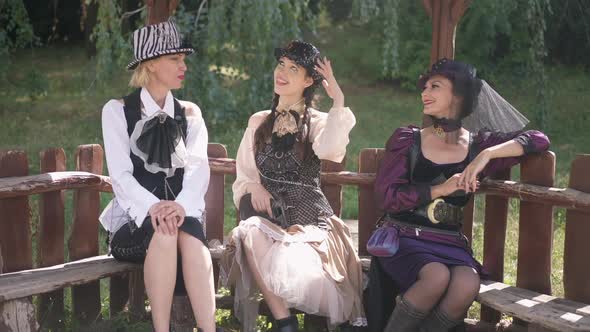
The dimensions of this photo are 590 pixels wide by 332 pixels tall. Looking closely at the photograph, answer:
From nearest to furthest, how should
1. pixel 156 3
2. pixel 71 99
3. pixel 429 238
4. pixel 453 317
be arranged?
pixel 453 317, pixel 429 238, pixel 156 3, pixel 71 99

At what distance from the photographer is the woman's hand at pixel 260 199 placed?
4.42m

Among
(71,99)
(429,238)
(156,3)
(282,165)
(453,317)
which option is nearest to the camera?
(453,317)

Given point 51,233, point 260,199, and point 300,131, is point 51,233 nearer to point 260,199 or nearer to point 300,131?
point 260,199

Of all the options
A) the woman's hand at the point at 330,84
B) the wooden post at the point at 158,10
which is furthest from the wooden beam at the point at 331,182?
the wooden post at the point at 158,10

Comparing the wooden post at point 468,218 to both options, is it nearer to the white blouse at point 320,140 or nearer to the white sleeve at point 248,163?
the white blouse at point 320,140

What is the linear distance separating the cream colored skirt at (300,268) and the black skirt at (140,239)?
0.23m

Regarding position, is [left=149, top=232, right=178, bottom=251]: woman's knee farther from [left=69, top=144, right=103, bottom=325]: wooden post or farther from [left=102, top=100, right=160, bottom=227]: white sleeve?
[left=69, top=144, right=103, bottom=325]: wooden post

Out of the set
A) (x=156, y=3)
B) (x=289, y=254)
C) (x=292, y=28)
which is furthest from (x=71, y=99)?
(x=289, y=254)

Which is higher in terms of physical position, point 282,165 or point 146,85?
point 146,85

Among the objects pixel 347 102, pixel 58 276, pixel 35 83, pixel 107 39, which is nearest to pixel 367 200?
pixel 58 276

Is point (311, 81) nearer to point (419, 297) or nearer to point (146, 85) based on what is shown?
point (146, 85)

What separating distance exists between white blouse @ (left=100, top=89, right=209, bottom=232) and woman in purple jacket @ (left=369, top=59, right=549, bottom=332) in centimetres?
91

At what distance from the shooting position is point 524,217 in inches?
174

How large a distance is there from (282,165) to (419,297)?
1026 millimetres
